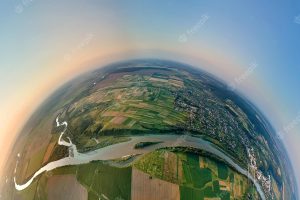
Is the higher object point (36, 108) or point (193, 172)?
point (193, 172)

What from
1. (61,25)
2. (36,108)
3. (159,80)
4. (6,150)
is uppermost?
(159,80)

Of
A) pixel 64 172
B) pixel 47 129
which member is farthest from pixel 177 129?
pixel 47 129

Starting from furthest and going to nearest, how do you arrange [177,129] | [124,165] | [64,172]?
1. [124,165]
2. [177,129]
3. [64,172]

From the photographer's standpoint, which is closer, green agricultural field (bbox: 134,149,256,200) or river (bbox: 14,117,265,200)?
river (bbox: 14,117,265,200)

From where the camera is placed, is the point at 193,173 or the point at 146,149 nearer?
the point at 146,149

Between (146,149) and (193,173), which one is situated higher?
(146,149)

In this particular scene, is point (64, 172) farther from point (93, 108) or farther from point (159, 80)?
point (159, 80)

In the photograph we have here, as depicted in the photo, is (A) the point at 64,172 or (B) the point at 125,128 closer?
(A) the point at 64,172

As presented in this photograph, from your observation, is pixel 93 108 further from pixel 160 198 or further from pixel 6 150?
pixel 160 198

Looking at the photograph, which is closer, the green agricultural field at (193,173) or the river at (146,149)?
the river at (146,149)

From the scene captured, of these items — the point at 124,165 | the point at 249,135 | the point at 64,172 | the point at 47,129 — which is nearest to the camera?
the point at 47,129
